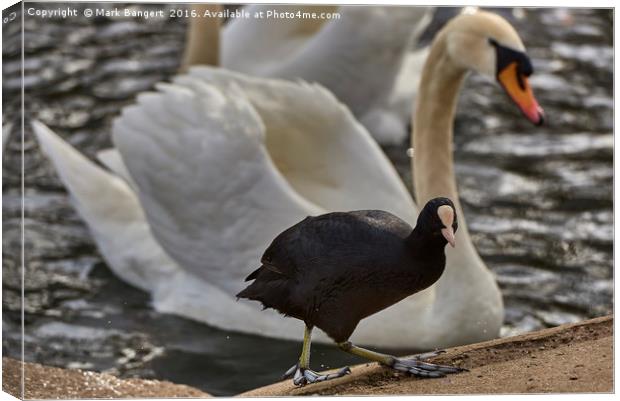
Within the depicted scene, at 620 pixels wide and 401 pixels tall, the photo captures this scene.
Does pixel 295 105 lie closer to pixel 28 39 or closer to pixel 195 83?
pixel 195 83

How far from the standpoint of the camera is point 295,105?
6605 mm

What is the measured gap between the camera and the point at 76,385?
19.2 feet

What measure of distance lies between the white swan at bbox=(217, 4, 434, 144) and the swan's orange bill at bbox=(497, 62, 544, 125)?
0.85 metres

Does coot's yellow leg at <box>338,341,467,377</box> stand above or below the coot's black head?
below

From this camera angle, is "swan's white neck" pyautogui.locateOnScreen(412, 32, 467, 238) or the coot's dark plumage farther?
"swan's white neck" pyautogui.locateOnScreen(412, 32, 467, 238)

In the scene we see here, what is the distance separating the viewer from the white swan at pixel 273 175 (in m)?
6.32

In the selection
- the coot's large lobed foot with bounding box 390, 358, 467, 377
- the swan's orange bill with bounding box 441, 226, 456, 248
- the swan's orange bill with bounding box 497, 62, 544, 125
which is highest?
the swan's orange bill with bounding box 497, 62, 544, 125

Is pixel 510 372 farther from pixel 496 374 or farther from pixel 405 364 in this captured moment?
pixel 405 364

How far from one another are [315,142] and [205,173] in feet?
1.36

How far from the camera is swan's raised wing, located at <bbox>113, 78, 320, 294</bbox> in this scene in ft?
21.4

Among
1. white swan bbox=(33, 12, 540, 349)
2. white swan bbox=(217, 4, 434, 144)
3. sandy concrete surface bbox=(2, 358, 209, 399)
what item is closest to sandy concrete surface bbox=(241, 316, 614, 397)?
sandy concrete surface bbox=(2, 358, 209, 399)

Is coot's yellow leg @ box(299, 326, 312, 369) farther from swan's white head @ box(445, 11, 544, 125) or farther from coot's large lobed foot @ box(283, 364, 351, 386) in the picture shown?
swan's white head @ box(445, 11, 544, 125)

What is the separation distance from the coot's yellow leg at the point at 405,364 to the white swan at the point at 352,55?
170cm

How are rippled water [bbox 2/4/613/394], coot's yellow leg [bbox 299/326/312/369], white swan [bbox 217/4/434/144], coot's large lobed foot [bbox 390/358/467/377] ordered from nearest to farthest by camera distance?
coot's large lobed foot [bbox 390/358/467/377]
coot's yellow leg [bbox 299/326/312/369]
rippled water [bbox 2/4/613/394]
white swan [bbox 217/4/434/144]
